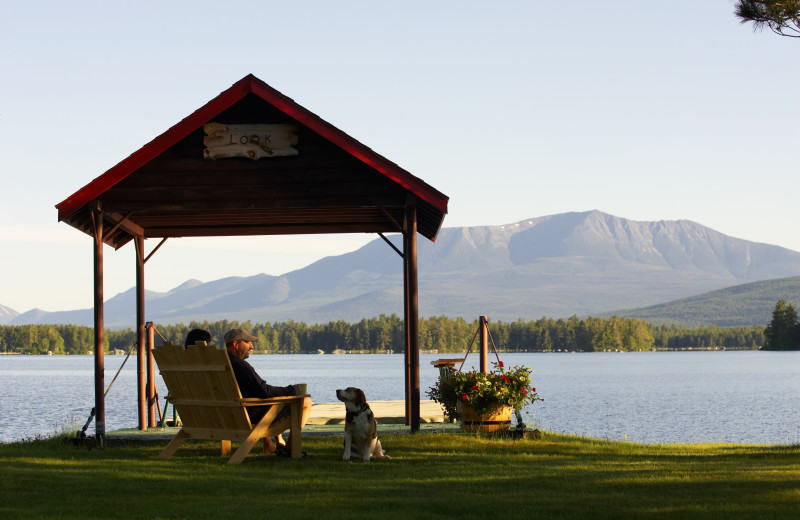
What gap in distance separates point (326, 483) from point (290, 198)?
5.11m

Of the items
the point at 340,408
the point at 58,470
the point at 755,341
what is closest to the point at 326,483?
the point at 58,470

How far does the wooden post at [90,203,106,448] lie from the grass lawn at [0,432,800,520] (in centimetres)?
69

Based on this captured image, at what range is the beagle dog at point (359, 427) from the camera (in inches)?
403

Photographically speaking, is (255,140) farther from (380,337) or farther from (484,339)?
(380,337)

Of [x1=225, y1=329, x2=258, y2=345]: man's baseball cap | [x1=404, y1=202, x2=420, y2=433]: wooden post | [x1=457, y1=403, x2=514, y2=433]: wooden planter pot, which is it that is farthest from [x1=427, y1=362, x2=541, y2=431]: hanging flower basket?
[x1=225, y1=329, x2=258, y2=345]: man's baseball cap

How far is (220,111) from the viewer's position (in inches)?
494

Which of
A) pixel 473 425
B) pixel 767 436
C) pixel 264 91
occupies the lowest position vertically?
pixel 767 436

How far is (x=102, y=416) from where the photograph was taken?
12586 mm

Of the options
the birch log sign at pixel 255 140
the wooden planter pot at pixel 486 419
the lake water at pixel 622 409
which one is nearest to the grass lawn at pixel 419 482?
the wooden planter pot at pixel 486 419

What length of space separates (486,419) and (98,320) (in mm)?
5104

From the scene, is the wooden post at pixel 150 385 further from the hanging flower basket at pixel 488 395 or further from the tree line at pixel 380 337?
the tree line at pixel 380 337

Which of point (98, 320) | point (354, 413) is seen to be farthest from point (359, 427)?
point (98, 320)

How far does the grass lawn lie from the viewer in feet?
24.2

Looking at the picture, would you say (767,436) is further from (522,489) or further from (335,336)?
(335,336)
